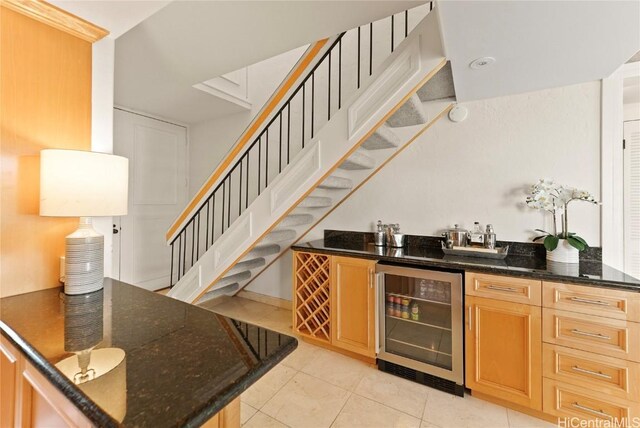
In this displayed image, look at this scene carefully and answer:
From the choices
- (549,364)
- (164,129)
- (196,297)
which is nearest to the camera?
(549,364)

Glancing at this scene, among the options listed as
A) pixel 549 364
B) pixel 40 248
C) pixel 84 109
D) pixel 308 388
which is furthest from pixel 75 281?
pixel 549 364

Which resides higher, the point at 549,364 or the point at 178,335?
the point at 178,335

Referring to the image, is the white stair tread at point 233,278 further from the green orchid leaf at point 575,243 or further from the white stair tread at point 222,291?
the green orchid leaf at point 575,243

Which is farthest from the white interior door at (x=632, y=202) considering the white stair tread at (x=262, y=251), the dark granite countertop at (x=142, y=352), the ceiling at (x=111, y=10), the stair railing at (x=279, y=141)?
the ceiling at (x=111, y=10)

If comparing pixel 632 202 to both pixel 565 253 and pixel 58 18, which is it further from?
pixel 58 18

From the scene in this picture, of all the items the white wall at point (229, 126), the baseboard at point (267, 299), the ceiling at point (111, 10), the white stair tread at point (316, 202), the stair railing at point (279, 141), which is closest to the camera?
the ceiling at point (111, 10)

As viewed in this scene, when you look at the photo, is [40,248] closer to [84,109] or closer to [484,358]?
[84,109]

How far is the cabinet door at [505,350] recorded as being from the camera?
163 cm

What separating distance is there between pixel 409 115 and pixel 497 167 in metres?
0.86

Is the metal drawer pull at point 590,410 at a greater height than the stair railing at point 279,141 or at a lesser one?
lesser

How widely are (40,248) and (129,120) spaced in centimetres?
277

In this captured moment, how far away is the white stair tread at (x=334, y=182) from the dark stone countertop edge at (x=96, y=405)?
5.09 ft

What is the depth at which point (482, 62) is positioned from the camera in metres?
1.51

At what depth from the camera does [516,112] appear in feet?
7.00
